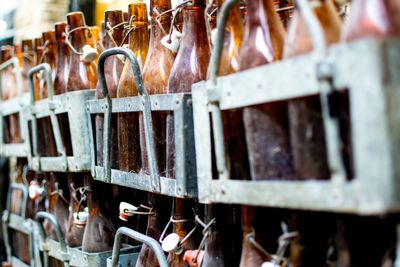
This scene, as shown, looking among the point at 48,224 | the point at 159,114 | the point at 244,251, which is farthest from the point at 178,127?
the point at 48,224

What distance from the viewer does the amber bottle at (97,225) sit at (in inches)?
56.7

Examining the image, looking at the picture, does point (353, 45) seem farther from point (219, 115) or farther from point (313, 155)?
point (219, 115)

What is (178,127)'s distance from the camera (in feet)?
3.22

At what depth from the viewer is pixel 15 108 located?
193 cm

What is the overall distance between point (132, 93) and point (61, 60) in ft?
1.42

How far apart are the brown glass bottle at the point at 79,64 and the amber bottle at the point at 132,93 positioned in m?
0.22

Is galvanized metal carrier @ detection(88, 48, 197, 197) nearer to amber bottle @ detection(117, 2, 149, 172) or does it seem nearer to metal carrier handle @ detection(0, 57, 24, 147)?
amber bottle @ detection(117, 2, 149, 172)

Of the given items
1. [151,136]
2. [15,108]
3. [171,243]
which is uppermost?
[15,108]

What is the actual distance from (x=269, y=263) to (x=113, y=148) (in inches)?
20.4

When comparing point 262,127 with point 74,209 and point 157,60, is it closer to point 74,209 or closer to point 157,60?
point 157,60

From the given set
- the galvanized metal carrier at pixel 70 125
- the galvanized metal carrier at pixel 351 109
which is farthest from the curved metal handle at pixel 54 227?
the galvanized metal carrier at pixel 351 109

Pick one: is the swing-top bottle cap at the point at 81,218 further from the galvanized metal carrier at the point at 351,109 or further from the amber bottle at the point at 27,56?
the galvanized metal carrier at the point at 351,109

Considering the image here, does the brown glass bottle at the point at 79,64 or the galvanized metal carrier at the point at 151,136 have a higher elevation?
the brown glass bottle at the point at 79,64

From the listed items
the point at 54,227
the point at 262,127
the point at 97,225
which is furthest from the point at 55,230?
the point at 262,127
